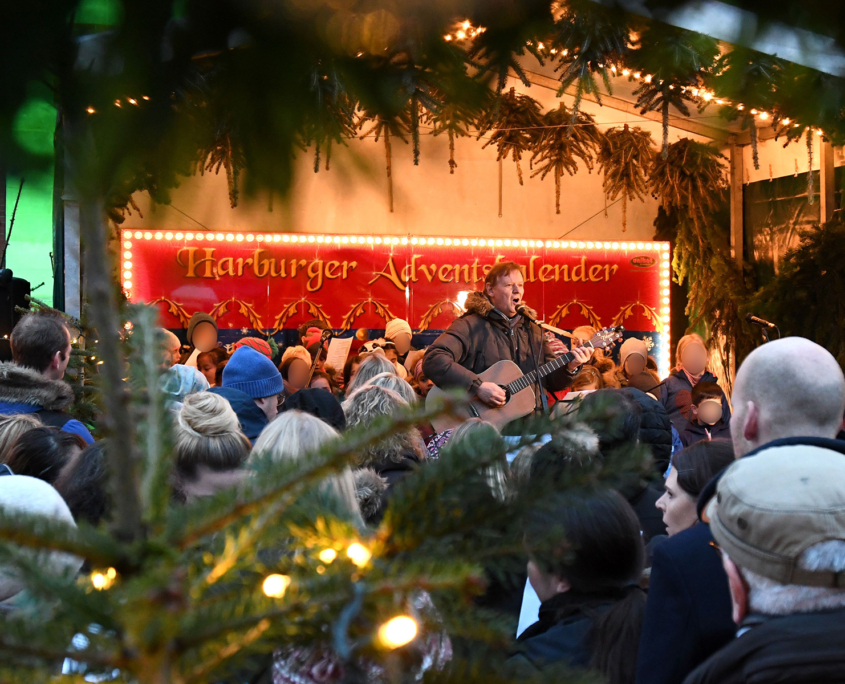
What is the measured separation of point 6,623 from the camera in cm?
55

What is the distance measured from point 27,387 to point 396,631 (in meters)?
3.13

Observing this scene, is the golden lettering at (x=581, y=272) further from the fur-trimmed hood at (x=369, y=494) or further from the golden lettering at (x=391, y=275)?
the fur-trimmed hood at (x=369, y=494)

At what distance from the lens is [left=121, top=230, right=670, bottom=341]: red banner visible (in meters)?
8.37

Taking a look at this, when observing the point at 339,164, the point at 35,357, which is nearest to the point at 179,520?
the point at 339,164

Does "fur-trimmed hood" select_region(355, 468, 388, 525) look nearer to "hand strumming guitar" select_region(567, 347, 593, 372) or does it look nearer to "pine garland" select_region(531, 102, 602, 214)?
"hand strumming guitar" select_region(567, 347, 593, 372)

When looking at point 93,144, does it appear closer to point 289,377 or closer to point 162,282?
point 289,377

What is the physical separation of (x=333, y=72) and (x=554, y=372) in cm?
448

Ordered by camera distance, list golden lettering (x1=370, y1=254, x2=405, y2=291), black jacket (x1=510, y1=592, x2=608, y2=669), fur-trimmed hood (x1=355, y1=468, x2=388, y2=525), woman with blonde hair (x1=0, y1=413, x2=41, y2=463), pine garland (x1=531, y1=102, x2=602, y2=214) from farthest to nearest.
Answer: golden lettering (x1=370, y1=254, x2=405, y2=291) < pine garland (x1=531, y1=102, x2=602, y2=214) < woman with blonde hair (x1=0, y1=413, x2=41, y2=463) < fur-trimmed hood (x1=355, y1=468, x2=388, y2=525) < black jacket (x1=510, y1=592, x2=608, y2=669)

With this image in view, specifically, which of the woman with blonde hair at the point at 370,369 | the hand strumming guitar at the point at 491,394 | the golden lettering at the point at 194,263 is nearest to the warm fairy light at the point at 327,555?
the woman with blonde hair at the point at 370,369

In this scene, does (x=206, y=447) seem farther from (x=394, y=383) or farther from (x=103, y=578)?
(x=103, y=578)

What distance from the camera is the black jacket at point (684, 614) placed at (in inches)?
60.8

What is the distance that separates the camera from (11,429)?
2688 mm

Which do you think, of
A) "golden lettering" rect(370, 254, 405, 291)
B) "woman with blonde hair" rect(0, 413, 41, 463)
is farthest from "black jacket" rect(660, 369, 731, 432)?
"woman with blonde hair" rect(0, 413, 41, 463)

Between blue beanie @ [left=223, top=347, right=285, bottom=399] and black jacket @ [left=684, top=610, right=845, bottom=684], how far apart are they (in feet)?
9.72
